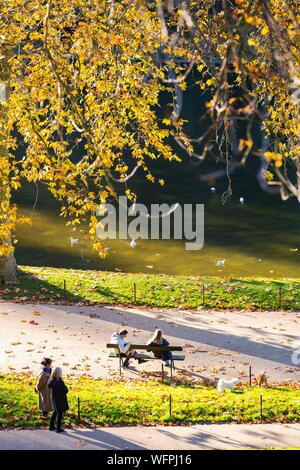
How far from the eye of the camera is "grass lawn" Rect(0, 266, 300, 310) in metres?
23.4

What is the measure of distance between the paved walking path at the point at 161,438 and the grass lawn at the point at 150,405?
1.20 feet

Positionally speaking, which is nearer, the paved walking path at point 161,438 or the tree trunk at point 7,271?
the paved walking path at point 161,438

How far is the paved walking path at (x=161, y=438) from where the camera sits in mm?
14133

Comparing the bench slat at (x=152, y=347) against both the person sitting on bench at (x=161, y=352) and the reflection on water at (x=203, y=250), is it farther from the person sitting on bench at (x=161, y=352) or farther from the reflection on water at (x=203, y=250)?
the reflection on water at (x=203, y=250)

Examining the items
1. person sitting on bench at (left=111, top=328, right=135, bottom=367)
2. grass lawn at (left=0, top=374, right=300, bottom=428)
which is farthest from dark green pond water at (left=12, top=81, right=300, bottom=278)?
grass lawn at (left=0, top=374, right=300, bottom=428)

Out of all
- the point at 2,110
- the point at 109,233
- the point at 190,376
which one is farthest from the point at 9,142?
the point at 109,233

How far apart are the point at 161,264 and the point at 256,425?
584 inches

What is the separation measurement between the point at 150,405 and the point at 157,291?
27.7ft

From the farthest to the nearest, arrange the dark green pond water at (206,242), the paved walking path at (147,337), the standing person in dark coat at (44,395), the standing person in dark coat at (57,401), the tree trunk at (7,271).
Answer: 1. the dark green pond water at (206,242)
2. the tree trunk at (7,271)
3. the paved walking path at (147,337)
4. the standing person in dark coat at (44,395)
5. the standing person in dark coat at (57,401)

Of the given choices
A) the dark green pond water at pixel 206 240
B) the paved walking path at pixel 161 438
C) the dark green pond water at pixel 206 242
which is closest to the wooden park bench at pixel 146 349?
the paved walking path at pixel 161 438

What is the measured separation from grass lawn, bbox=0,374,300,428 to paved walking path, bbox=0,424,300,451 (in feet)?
1.20

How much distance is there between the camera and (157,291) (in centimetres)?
2423

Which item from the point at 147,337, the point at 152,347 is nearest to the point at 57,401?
the point at 152,347

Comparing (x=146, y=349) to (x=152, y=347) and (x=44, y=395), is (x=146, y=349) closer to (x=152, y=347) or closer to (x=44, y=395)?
(x=152, y=347)
